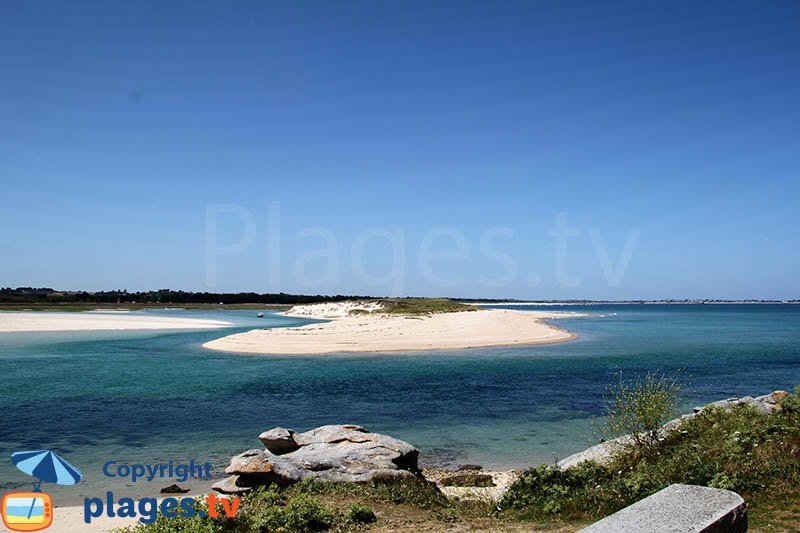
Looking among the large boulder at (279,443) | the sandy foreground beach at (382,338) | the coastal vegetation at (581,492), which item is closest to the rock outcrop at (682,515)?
the coastal vegetation at (581,492)

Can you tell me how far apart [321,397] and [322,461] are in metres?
13.9

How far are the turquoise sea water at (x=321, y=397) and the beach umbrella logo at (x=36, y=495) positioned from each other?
0.28 m

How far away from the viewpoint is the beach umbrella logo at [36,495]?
10.9 metres

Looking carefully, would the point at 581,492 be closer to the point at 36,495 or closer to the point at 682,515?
the point at 682,515

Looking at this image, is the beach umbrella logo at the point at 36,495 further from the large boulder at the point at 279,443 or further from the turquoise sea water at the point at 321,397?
the large boulder at the point at 279,443

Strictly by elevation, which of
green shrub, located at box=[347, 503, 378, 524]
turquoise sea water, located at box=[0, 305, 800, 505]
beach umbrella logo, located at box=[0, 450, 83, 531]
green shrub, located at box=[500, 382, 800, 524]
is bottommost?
turquoise sea water, located at box=[0, 305, 800, 505]

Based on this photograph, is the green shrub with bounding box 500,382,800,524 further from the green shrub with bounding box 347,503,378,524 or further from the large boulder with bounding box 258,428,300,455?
the large boulder with bounding box 258,428,300,455

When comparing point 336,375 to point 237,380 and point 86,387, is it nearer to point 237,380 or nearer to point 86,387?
point 237,380

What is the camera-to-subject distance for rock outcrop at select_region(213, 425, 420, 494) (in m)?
11.3

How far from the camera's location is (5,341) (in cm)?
5634

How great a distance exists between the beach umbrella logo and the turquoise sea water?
0.28m

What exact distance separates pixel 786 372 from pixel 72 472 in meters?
38.1

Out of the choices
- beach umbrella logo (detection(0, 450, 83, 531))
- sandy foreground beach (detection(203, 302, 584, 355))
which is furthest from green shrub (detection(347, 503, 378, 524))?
sandy foreground beach (detection(203, 302, 584, 355))

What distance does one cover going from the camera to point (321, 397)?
25.3 metres
